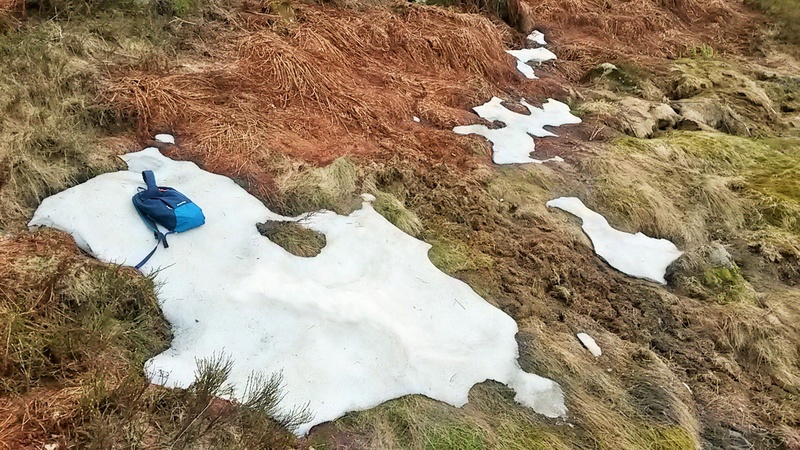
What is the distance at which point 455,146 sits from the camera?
495cm

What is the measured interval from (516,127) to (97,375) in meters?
4.26

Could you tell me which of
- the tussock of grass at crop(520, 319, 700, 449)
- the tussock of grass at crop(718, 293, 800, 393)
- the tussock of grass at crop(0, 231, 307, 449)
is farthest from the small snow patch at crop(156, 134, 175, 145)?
the tussock of grass at crop(718, 293, 800, 393)

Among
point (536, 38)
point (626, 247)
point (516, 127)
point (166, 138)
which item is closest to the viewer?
point (166, 138)

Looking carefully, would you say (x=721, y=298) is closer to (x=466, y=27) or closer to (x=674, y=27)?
(x=466, y=27)

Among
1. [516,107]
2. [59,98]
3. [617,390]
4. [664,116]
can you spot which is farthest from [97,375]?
[664,116]

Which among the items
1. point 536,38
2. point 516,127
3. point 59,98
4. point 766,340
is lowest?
point 766,340

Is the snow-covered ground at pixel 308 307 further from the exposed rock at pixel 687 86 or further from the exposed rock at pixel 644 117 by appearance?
the exposed rock at pixel 687 86

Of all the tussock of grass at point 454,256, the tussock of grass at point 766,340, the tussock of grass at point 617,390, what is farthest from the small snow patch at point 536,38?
the tussock of grass at point 617,390

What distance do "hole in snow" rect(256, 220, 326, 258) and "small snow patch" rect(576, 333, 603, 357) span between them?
5.43 feet

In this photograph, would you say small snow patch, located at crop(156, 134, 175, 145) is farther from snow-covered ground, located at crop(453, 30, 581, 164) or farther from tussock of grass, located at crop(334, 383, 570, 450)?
tussock of grass, located at crop(334, 383, 570, 450)

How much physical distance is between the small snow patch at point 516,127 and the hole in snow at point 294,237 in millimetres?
1964

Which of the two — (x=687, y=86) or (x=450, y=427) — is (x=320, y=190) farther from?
(x=687, y=86)

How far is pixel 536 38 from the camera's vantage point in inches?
301

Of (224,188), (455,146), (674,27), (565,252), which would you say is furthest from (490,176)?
(674,27)
